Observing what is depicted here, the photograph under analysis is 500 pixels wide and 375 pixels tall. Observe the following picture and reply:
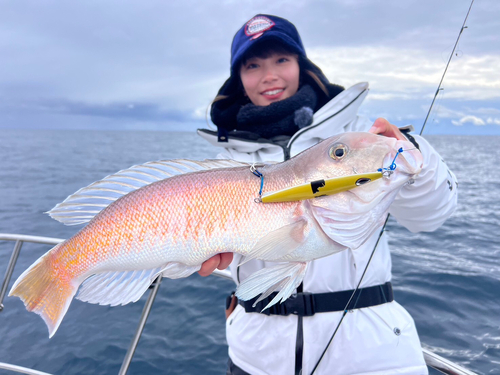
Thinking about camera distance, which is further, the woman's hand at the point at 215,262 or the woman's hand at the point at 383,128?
the woman's hand at the point at 215,262

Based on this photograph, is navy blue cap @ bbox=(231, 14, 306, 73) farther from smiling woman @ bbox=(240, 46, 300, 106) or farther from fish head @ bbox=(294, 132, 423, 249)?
fish head @ bbox=(294, 132, 423, 249)

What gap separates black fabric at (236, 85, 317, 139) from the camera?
2.59 m

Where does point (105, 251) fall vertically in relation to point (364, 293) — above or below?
above

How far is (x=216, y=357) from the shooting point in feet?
14.3

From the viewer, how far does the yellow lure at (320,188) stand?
138cm

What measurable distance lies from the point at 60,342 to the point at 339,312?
4.25 m

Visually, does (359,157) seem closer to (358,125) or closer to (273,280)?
(273,280)

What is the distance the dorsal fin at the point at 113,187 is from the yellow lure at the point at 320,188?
36 centimetres

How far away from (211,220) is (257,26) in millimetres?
1820

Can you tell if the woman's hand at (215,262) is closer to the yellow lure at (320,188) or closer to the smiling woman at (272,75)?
the yellow lure at (320,188)

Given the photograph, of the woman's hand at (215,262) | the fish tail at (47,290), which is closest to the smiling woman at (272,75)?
the woman's hand at (215,262)

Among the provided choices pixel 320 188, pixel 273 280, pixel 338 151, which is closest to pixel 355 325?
pixel 273 280

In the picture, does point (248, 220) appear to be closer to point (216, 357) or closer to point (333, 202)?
point (333, 202)

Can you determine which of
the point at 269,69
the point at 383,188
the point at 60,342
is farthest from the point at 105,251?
the point at 60,342
